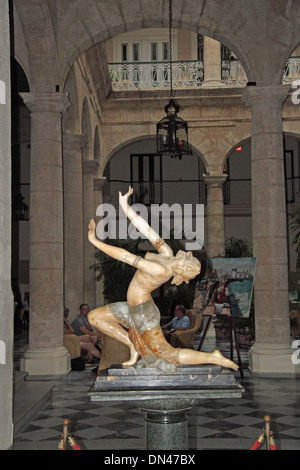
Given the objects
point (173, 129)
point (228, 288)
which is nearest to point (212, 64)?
point (173, 129)

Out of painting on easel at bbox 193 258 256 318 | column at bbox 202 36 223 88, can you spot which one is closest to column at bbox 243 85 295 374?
painting on easel at bbox 193 258 256 318

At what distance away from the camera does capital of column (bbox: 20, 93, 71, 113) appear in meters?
9.14

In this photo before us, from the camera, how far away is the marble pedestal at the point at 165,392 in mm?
3432

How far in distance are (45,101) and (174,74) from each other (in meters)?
9.85

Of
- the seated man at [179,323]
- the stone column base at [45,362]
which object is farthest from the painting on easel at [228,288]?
the stone column base at [45,362]

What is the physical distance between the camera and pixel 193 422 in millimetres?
5961

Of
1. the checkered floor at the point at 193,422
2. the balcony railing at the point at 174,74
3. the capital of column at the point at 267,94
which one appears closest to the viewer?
the checkered floor at the point at 193,422

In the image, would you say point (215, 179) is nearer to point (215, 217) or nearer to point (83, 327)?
point (215, 217)

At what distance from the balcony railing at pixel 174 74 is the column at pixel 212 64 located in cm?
38

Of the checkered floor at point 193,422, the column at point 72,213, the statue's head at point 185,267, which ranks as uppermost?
the column at point 72,213

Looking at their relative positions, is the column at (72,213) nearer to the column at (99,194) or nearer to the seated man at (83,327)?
the seated man at (83,327)

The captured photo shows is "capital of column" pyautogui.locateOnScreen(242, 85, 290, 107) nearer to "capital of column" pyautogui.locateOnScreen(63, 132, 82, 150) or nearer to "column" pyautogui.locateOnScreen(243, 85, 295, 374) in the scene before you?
"column" pyautogui.locateOnScreen(243, 85, 295, 374)

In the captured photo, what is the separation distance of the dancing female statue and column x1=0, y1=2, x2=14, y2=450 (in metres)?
0.75

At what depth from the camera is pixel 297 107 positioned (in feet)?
56.1
